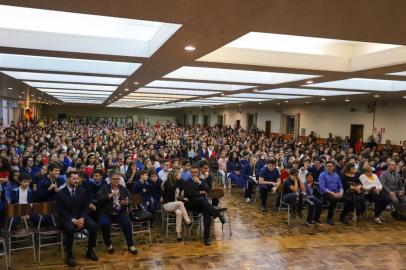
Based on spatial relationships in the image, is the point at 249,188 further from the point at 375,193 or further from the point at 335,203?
the point at 375,193

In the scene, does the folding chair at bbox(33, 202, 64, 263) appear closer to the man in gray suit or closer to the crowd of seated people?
the crowd of seated people

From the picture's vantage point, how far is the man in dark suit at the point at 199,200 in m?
6.01

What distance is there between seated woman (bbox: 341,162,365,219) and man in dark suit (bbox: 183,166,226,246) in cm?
331

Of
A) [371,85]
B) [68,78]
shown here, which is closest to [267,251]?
[371,85]

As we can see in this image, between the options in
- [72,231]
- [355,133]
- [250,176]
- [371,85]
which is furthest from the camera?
[355,133]

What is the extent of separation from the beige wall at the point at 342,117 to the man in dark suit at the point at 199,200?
12758 mm

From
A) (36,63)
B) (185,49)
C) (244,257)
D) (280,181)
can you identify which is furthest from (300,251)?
(36,63)

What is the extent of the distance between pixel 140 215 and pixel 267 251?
2.27 meters

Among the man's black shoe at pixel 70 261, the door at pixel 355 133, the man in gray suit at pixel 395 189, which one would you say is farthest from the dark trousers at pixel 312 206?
the door at pixel 355 133

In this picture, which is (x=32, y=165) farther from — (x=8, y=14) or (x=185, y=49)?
(x=185, y=49)

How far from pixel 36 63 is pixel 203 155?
266 inches

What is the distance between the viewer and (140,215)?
233 inches

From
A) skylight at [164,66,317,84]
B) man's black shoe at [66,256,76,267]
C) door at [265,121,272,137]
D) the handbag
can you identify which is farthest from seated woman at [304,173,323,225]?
door at [265,121,272,137]

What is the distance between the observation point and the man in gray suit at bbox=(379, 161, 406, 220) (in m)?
7.94
